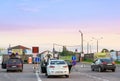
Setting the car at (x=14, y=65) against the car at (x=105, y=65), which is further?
the car at (x=14, y=65)

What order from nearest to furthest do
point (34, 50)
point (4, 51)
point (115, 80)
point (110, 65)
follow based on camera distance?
1. point (115, 80)
2. point (110, 65)
3. point (34, 50)
4. point (4, 51)

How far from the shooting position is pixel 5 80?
2881 centimetres

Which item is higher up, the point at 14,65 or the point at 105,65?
the point at 14,65

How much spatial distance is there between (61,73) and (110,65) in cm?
1229

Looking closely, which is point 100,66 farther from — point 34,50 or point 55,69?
point 55,69

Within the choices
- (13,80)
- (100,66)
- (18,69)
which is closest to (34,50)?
(18,69)

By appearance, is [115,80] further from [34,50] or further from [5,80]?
[34,50]

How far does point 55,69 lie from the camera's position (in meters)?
32.1

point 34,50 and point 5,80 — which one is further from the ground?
point 34,50

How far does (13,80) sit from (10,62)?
17.0 meters

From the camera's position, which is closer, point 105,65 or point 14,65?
point 105,65

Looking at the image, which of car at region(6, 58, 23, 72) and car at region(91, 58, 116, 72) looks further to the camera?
car at region(6, 58, 23, 72)

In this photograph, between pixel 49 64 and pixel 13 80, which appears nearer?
pixel 13 80

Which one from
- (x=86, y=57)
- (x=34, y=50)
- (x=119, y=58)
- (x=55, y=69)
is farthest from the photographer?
(x=86, y=57)
